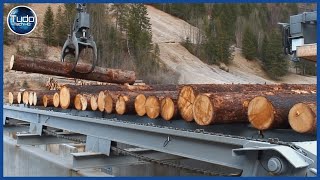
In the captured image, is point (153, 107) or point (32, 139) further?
point (32, 139)

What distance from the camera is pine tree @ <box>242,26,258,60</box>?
169 ft

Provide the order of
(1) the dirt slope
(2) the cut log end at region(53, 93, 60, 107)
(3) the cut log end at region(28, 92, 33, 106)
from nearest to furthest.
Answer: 1. (2) the cut log end at region(53, 93, 60, 107)
2. (3) the cut log end at region(28, 92, 33, 106)
3. (1) the dirt slope

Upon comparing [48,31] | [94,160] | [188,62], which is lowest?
[94,160]

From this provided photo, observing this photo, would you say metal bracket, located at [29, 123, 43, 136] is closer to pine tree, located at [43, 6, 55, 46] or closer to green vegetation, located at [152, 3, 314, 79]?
pine tree, located at [43, 6, 55, 46]

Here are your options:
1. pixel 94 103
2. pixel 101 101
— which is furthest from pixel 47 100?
pixel 101 101

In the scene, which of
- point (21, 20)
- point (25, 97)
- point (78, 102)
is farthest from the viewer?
point (25, 97)

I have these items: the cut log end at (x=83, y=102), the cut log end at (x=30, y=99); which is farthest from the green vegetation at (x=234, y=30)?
the cut log end at (x=83, y=102)

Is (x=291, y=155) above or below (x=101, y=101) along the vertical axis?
below

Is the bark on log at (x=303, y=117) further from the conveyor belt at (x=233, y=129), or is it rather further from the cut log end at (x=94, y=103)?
the cut log end at (x=94, y=103)

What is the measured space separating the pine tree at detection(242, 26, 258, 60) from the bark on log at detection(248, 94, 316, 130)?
157 ft

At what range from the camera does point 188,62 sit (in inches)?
1679

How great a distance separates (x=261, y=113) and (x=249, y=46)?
48.6m

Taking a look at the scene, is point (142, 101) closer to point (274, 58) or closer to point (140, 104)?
point (140, 104)

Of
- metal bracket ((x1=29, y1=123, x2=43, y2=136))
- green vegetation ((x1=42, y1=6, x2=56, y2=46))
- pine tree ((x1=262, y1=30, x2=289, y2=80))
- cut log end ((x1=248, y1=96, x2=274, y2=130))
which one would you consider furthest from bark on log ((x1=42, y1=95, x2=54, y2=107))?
pine tree ((x1=262, y1=30, x2=289, y2=80))
